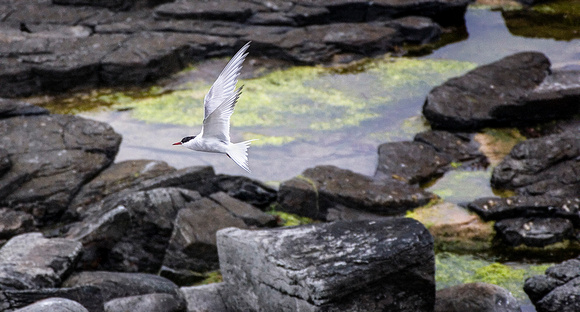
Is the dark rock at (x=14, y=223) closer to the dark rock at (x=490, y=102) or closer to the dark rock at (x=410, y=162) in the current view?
the dark rock at (x=410, y=162)

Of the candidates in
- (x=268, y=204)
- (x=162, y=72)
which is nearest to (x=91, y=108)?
(x=162, y=72)

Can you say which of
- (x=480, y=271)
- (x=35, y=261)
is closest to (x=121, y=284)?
(x=35, y=261)

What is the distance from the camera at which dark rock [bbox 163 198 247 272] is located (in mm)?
6098

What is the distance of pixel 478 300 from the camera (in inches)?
202

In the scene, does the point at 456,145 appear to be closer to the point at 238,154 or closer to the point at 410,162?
the point at 410,162

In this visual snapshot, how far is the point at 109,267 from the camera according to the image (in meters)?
6.32

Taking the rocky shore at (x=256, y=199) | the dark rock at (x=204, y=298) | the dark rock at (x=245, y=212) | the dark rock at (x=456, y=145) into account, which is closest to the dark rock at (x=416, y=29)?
the rocky shore at (x=256, y=199)

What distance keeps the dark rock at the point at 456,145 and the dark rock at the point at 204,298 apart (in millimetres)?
3499

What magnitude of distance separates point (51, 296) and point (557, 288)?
3.49m

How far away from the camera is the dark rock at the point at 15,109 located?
307 inches

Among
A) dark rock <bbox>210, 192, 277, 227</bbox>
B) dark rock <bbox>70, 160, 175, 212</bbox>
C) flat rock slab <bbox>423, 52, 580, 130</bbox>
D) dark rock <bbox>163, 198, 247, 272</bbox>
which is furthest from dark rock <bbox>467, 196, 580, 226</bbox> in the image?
dark rock <bbox>70, 160, 175, 212</bbox>

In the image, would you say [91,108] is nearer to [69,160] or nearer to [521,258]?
[69,160]

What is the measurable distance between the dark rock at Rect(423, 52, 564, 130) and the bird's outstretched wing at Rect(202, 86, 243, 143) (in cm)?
479

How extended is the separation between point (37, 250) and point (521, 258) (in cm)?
399
